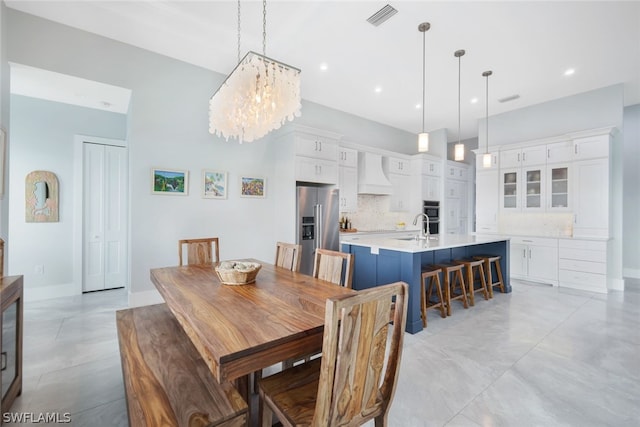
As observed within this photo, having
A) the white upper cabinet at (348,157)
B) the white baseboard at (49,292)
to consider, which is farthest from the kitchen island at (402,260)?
the white baseboard at (49,292)

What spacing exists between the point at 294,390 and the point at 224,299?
0.64 m

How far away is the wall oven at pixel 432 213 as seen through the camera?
6.53m

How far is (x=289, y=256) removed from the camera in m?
2.62


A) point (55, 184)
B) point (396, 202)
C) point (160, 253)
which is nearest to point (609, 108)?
point (396, 202)

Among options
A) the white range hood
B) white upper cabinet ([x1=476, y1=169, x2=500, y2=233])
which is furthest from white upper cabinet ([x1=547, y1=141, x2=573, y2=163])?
the white range hood

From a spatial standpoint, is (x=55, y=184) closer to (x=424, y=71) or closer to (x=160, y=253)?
(x=160, y=253)

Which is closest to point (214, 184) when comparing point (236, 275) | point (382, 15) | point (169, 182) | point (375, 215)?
point (169, 182)

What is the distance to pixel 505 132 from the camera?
5.78m

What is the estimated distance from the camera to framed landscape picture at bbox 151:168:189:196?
3.69 metres

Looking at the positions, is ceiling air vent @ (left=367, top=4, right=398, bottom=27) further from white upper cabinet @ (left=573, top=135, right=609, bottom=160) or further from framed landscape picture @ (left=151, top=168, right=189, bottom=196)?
white upper cabinet @ (left=573, top=135, right=609, bottom=160)

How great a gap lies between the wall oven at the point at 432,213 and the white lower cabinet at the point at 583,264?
2.46m

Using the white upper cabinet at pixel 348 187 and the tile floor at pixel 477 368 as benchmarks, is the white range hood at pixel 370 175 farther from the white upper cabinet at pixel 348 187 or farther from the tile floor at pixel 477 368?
the tile floor at pixel 477 368

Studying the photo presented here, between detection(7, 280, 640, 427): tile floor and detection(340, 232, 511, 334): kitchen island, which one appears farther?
detection(340, 232, 511, 334): kitchen island

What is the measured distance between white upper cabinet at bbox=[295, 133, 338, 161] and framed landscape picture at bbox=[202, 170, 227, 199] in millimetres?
1247
